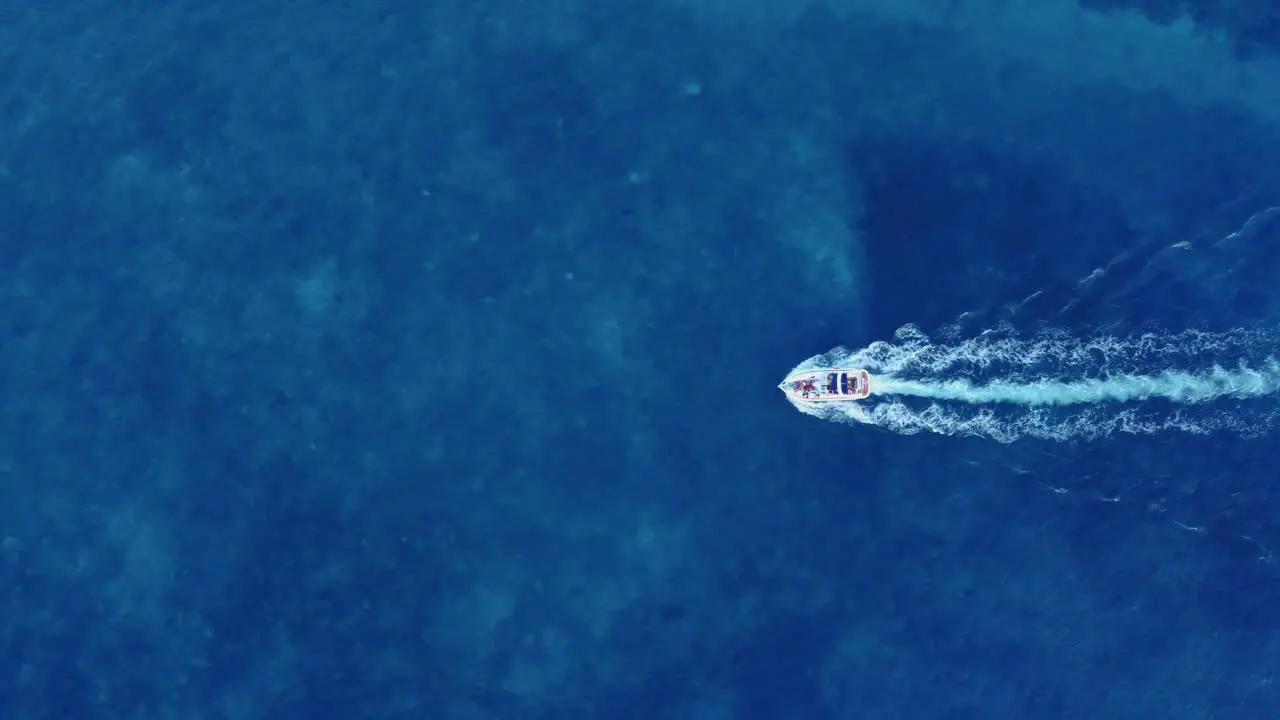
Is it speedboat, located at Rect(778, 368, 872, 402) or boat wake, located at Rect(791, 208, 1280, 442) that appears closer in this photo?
speedboat, located at Rect(778, 368, 872, 402)

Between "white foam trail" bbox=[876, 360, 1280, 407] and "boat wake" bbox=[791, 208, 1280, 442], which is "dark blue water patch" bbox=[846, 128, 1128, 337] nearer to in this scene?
"boat wake" bbox=[791, 208, 1280, 442]

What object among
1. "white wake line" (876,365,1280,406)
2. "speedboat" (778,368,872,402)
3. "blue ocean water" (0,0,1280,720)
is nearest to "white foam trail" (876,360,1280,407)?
"white wake line" (876,365,1280,406)

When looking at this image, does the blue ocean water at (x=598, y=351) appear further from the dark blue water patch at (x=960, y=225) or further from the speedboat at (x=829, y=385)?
the speedboat at (x=829, y=385)

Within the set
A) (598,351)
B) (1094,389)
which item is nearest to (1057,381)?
(1094,389)

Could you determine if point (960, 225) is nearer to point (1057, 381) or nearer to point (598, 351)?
point (1057, 381)

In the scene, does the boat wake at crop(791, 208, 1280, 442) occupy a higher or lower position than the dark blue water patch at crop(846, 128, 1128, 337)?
lower

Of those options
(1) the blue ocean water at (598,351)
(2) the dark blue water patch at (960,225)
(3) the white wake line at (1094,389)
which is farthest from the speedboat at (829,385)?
(2) the dark blue water patch at (960,225)

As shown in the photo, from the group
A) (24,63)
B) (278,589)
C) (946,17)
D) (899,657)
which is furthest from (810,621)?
(24,63)

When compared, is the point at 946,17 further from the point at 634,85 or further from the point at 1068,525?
the point at 1068,525
